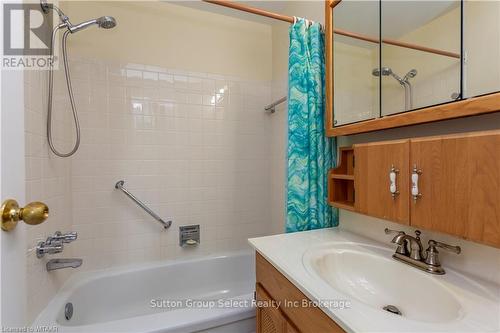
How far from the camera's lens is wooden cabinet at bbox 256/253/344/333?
650 mm

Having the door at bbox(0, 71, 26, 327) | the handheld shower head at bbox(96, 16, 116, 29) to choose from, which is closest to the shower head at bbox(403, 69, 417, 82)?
Result: the door at bbox(0, 71, 26, 327)

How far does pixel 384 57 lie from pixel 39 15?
1621mm

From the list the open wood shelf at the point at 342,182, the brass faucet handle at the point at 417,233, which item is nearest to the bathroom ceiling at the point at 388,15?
the open wood shelf at the point at 342,182

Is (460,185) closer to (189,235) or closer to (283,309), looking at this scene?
(283,309)

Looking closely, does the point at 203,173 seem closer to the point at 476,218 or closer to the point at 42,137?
the point at 42,137

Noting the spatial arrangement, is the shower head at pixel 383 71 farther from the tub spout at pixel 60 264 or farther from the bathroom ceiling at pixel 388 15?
the tub spout at pixel 60 264

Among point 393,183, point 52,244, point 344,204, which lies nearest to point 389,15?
point 393,183

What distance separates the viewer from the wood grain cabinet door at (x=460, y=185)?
609 millimetres

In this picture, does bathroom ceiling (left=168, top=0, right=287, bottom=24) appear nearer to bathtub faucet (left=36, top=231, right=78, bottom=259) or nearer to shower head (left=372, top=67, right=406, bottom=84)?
shower head (left=372, top=67, right=406, bottom=84)

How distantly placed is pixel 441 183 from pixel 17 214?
3.67 ft

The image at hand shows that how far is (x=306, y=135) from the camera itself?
124 centimetres

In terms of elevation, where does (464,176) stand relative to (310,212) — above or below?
above

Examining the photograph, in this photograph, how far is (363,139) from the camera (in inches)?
44.3

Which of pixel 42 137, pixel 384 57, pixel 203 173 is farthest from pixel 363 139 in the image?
pixel 42 137
